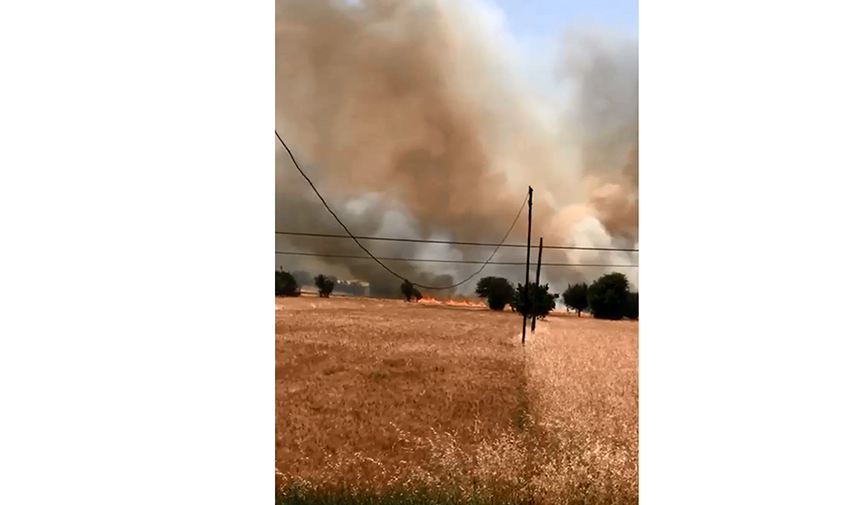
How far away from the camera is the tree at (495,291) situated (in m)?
2.91

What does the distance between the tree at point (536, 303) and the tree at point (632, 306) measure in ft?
1.08

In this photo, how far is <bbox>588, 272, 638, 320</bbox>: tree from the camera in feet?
9.52

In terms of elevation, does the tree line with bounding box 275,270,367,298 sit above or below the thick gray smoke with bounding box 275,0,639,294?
below

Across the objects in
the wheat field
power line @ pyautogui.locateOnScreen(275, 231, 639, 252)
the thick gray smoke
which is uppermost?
the thick gray smoke

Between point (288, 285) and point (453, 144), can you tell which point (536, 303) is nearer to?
point (453, 144)

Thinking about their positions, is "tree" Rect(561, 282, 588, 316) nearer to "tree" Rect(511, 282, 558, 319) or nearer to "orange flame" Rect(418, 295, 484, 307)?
"tree" Rect(511, 282, 558, 319)

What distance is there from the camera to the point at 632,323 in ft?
9.69

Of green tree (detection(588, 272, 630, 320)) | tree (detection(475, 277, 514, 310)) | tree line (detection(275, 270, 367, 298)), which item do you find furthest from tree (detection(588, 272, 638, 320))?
tree line (detection(275, 270, 367, 298))

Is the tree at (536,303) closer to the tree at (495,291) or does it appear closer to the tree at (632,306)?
the tree at (495,291)

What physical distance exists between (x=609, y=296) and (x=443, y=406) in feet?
2.91

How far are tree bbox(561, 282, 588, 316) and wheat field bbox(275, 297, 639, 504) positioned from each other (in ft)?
0.22

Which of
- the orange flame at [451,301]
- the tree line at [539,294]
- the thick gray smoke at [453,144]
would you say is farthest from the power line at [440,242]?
the orange flame at [451,301]
